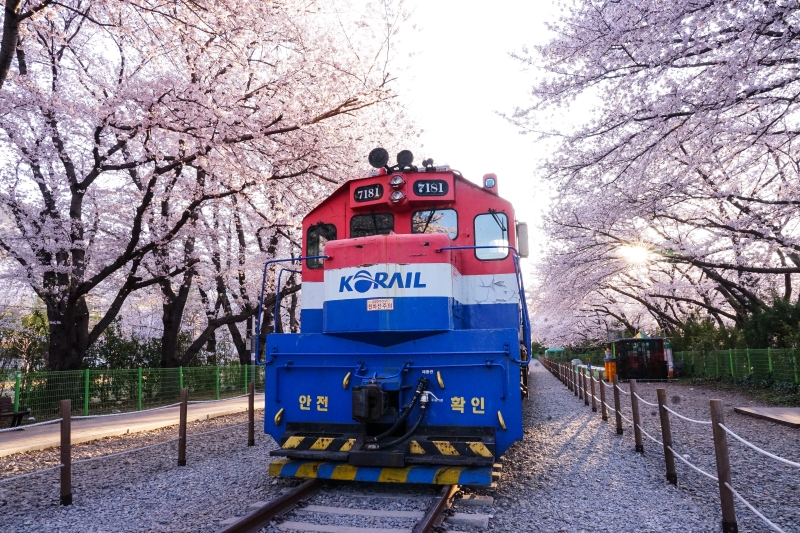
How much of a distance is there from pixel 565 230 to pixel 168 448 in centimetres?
1421

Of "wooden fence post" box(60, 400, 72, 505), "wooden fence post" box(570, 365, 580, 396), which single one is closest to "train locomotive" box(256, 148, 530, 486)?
"wooden fence post" box(60, 400, 72, 505)

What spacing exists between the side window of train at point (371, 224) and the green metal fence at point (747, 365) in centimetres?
1400

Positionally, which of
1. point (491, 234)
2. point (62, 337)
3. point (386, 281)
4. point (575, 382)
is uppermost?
point (491, 234)

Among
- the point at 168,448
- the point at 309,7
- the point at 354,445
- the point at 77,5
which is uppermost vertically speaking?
the point at 77,5

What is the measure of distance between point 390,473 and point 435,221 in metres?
2.95

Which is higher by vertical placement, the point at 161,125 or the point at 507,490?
the point at 161,125

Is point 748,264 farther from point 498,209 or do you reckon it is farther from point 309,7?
point 309,7

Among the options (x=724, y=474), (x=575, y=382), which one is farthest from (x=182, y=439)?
(x=575, y=382)

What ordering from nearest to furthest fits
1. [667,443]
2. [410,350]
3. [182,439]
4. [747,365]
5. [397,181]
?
[410,350], [667,443], [397,181], [182,439], [747,365]

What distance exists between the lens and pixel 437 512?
15.0ft

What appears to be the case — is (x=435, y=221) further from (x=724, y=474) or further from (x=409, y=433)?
(x=724, y=474)

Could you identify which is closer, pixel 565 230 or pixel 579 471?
pixel 579 471

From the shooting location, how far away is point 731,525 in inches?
170

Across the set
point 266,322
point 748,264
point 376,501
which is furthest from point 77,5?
point 748,264
